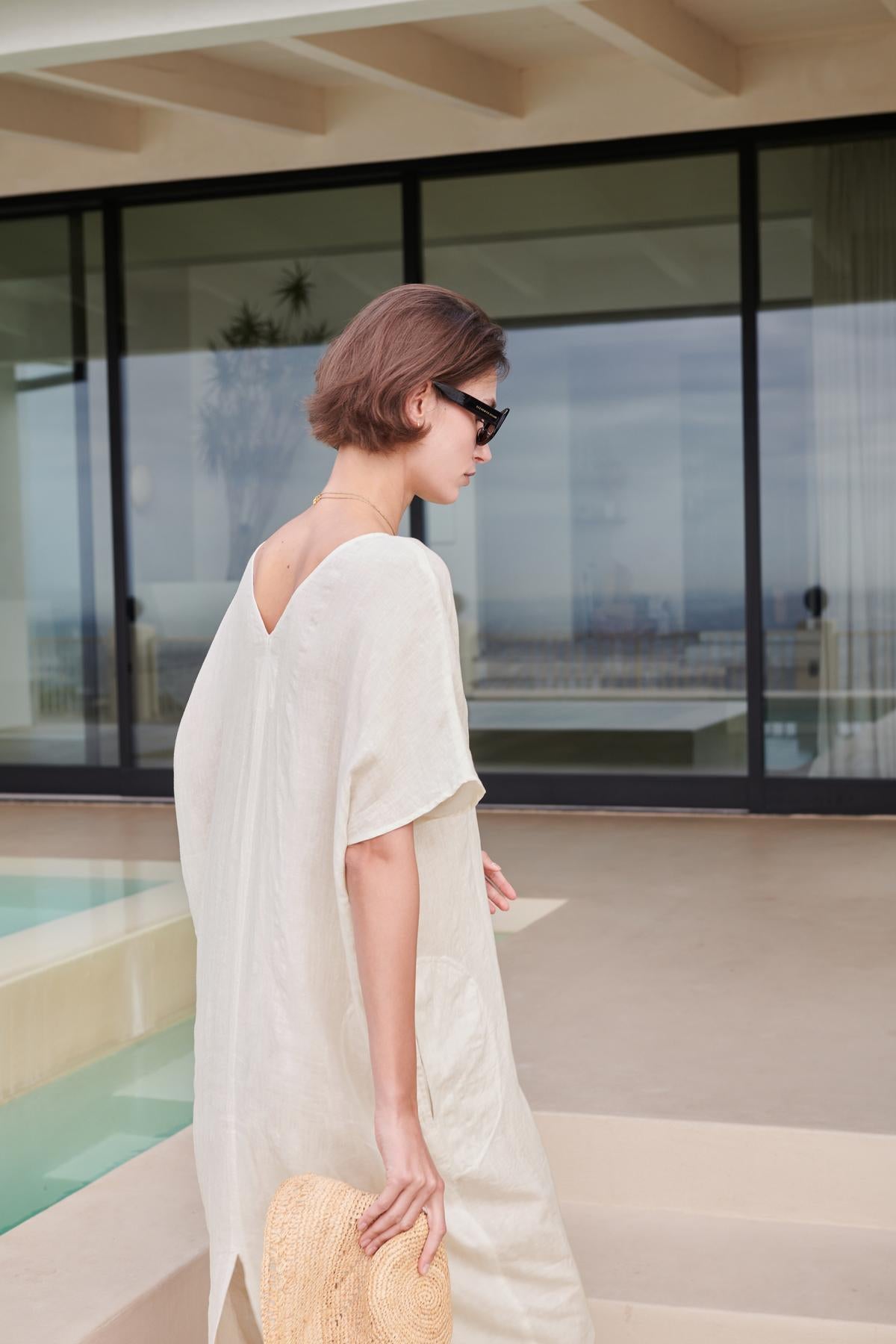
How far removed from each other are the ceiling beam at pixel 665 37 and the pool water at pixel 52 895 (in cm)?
318

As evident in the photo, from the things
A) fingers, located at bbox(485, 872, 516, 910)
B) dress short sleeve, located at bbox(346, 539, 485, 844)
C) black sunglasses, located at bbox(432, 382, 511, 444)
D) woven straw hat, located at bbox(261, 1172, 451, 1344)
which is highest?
black sunglasses, located at bbox(432, 382, 511, 444)

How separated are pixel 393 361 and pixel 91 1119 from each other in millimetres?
2218

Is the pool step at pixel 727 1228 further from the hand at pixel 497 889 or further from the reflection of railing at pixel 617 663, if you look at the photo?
the reflection of railing at pixel 617 663

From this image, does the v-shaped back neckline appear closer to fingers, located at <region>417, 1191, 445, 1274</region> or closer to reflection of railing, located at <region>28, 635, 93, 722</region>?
fingers, located at <region>417, 1191, 445, 1274</region>

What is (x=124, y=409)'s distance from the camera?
7.49 metres

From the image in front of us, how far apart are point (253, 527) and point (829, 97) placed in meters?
3.28

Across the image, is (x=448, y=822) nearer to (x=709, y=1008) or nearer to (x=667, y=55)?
(x=709, y=1008)

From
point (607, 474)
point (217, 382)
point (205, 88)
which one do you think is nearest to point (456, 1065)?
point (607, 474)

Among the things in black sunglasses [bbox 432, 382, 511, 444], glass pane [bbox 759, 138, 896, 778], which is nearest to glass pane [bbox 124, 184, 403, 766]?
glass pane [bbox 759, 138, 896, 778]

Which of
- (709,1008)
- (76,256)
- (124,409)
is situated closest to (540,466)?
(124,409)

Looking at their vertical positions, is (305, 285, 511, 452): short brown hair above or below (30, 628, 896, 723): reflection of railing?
above

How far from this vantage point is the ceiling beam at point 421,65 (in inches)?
215

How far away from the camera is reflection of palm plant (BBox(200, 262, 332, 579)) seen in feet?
23.6

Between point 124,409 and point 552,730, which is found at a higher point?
point 124,409
